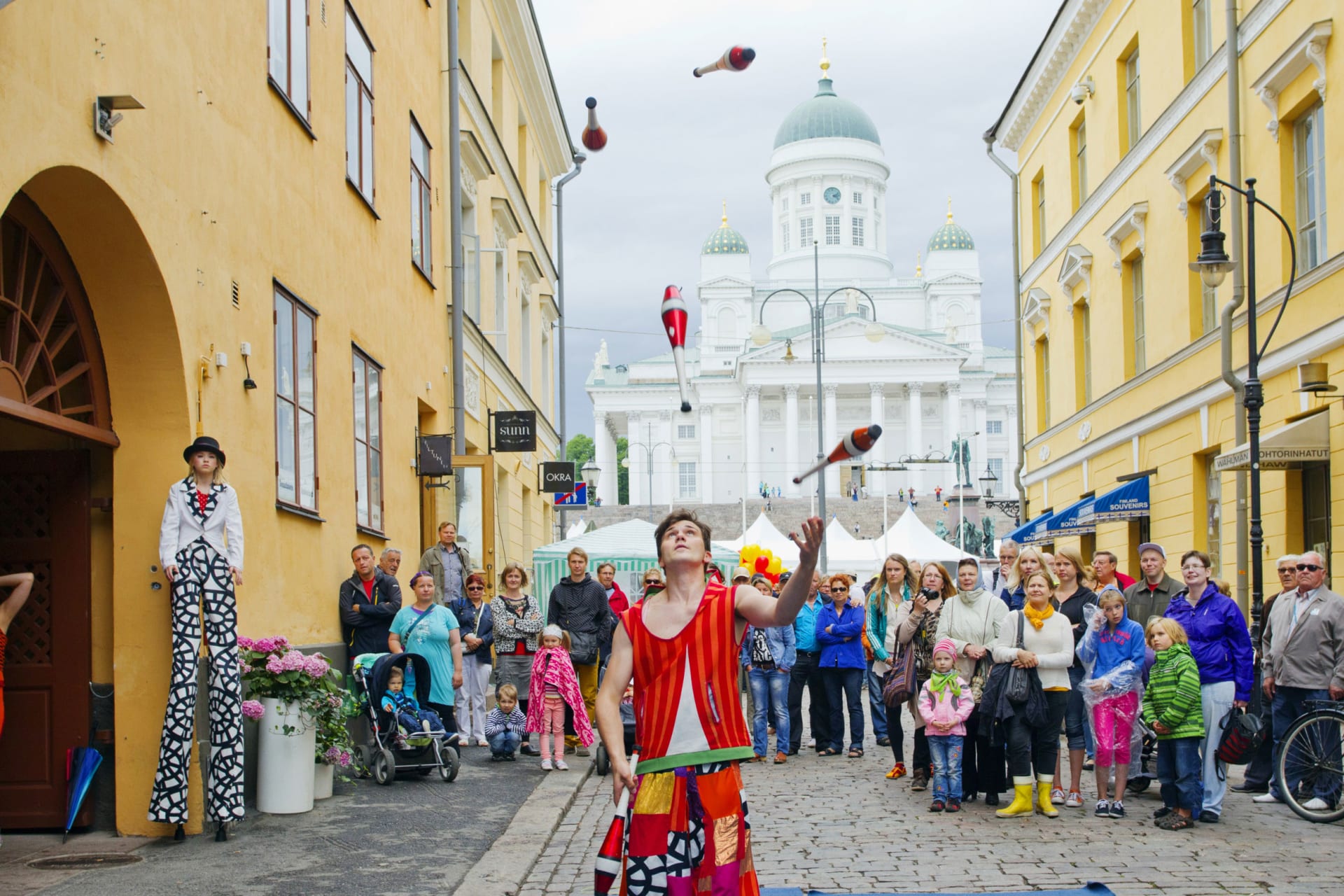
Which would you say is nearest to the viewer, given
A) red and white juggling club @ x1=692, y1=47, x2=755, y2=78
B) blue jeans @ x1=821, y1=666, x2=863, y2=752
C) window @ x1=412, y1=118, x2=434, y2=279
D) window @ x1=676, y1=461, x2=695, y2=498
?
red and white juggling club @ x1=692, y1=47, x2=755, y2=78

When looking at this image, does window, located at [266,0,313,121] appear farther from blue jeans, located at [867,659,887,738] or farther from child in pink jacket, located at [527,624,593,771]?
blue jeans, located at [867,659,887,738]

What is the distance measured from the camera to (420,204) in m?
17.1

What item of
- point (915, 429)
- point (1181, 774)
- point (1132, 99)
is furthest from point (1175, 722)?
point (915, 429)

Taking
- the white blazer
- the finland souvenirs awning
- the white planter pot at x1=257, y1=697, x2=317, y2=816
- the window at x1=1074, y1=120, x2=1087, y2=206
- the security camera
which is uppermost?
the security camera

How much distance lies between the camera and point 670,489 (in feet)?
315

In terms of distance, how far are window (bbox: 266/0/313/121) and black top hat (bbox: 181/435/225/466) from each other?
11.4 feet

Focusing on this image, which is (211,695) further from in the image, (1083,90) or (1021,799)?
(1083,90)

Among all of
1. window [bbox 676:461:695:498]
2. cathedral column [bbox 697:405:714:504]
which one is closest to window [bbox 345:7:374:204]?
cathedral column [bbox 697:405:714:504]

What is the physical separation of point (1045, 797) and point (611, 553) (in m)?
11.9

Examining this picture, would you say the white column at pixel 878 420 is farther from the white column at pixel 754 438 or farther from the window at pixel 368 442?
the window at pixel 368 442

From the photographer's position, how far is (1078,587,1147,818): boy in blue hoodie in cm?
1025

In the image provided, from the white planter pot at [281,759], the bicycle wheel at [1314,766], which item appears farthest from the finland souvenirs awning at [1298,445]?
the white planter pot at [281,759]

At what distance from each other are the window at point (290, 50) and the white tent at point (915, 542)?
74.8ft

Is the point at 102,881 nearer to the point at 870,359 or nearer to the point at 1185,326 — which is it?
the point at 1185,326
